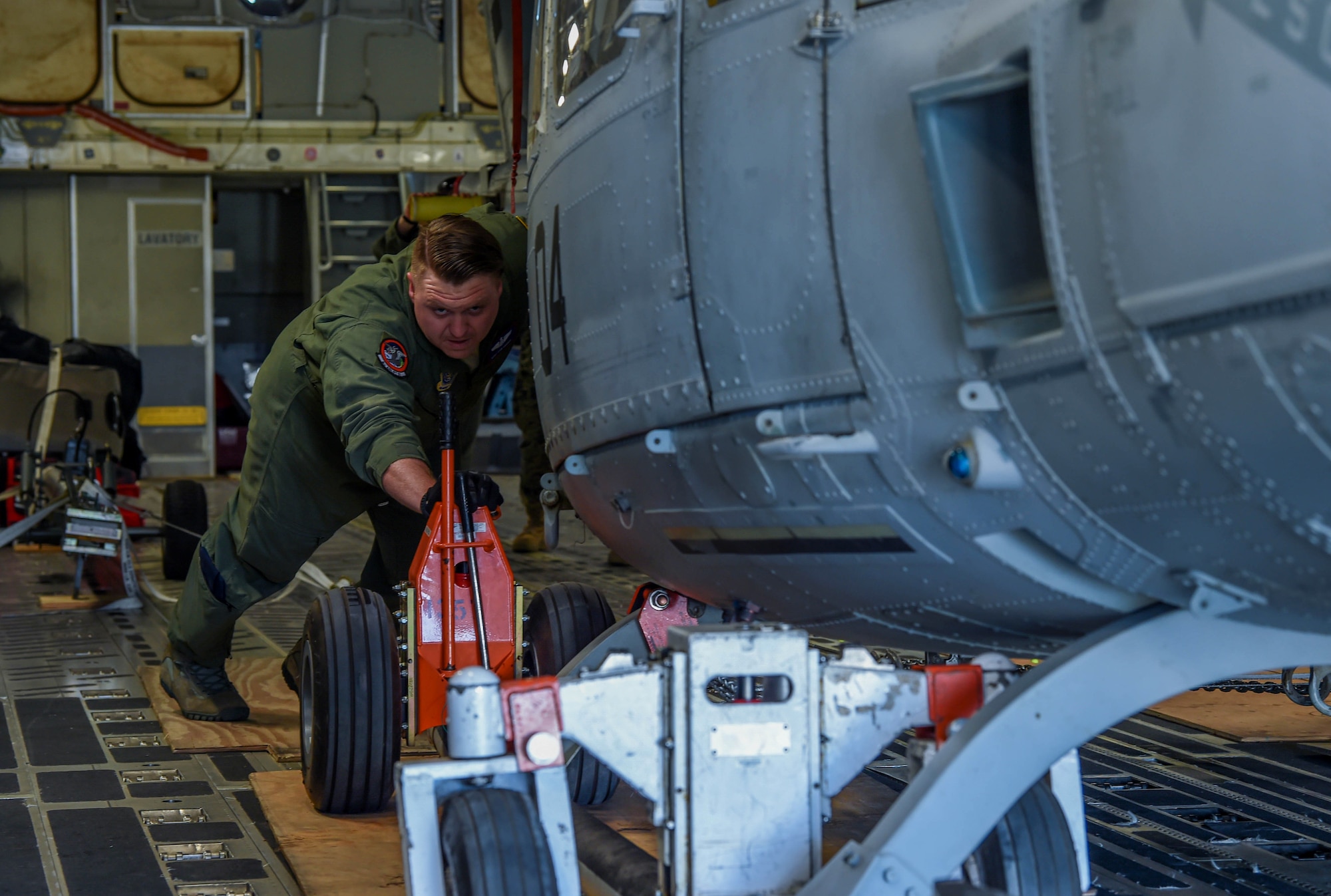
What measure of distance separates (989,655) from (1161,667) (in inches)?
12.8

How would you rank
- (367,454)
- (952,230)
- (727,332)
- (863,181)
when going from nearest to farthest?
(952,230) < (863,181) < (727,332) < (367,454)

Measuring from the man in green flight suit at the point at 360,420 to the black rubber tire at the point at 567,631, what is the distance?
0.42m

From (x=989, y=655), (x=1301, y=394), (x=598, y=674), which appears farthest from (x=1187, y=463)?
(x=598, y=674)

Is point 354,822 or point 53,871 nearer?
point 53,871

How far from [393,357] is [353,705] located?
2.66 feet

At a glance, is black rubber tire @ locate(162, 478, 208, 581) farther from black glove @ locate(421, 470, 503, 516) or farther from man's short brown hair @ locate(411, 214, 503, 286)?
black glove @ locate(421, 470, 503, 516)

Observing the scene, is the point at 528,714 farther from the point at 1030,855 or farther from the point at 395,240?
the point at 395,240

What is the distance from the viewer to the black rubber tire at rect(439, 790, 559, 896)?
6.21 ft

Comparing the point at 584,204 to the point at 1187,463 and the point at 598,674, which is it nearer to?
the point at 598,674

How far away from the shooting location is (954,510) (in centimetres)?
180

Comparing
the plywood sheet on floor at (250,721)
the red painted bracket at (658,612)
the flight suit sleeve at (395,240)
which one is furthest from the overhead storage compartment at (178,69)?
the red painted bracket at (658,612)

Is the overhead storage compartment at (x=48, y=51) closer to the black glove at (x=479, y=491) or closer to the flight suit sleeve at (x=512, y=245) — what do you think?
the flight suit sleeve at (x=512, y=245)

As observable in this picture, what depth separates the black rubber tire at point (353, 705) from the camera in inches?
117

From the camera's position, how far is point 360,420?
307 cm
